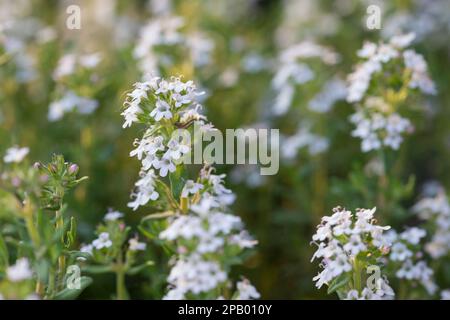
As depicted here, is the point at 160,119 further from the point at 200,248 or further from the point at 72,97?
the point at 72,97

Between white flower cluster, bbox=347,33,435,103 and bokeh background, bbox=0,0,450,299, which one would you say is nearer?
white flower cluster, bbox=347,33,435,103

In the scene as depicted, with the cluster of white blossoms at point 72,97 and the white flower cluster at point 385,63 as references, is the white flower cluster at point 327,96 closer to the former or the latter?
the white flower cluster at point 385,63

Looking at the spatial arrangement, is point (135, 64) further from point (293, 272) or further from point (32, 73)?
point (293, 272)

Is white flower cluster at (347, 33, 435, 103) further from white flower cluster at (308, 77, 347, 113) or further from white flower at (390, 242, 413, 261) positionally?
white flower at (390, 242, 413, 261)

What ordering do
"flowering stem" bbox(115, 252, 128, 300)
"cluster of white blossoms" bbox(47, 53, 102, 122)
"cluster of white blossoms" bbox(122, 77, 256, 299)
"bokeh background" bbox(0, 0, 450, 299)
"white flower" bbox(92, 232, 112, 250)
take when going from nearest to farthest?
"cluster of white blossoms" bbox(122, 77, 256, 299) < "white flower" bbox(92, 232, 112, 250) < "flowering stem" bbox(115, 252, 128, 300) < "cluster of white blossoms" bbox(47, 53, 102, 122) < "bokeh background" bbox(0, 0, 450, 299)

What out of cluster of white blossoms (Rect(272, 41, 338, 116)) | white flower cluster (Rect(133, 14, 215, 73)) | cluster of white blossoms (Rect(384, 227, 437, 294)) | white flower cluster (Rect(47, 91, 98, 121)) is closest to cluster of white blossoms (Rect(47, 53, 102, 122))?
white flower cluster (Rect(47, 91, 98, 121))

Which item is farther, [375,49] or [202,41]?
[202,41]
